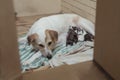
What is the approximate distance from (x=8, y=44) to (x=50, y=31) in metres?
1.75

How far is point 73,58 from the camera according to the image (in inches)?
83.6

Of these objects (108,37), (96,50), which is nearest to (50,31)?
(96,50)

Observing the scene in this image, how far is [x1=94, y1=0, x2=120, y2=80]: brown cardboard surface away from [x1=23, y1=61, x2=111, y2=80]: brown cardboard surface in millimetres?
57

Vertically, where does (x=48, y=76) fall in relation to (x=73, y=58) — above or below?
above

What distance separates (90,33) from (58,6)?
1555mm

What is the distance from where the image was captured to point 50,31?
268 cm

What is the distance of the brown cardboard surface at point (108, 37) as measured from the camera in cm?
101

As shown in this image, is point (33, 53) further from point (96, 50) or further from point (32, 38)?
point (96, 50)

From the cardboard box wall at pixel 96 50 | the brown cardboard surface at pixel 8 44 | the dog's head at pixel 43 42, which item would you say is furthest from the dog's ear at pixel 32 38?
the brown cardboard surface at pixel 8 44

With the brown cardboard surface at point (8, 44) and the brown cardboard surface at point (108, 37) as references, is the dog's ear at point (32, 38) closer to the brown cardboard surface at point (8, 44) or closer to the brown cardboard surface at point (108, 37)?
the brown cardboard surface at point (108, 37)

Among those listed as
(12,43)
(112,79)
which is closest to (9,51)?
(12,43)

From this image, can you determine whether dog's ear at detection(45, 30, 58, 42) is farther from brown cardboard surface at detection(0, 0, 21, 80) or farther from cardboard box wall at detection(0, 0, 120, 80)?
brown cardboard surface at detection(0, 0, 21, 80)

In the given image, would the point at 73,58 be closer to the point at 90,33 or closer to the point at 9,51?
the point at 90,33

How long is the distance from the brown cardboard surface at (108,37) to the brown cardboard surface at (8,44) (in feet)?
1.55
